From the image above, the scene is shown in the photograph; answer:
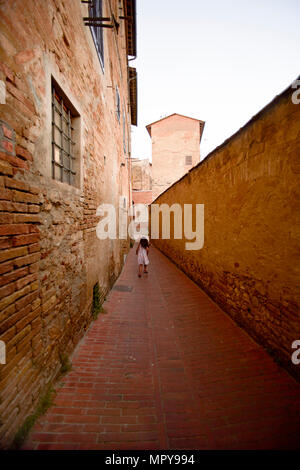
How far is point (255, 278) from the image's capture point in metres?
3.19

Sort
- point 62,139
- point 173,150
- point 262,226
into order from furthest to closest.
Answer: point 173,150 → point 262,226 → point 62,139

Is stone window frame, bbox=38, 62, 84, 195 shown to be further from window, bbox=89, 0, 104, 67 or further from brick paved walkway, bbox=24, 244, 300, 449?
brick paved walkway, bbox=24, 244, 300, 449

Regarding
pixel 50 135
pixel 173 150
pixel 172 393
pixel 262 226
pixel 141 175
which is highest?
pixel 173 150

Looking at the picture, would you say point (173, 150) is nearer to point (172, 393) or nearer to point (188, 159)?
point (188, 159)

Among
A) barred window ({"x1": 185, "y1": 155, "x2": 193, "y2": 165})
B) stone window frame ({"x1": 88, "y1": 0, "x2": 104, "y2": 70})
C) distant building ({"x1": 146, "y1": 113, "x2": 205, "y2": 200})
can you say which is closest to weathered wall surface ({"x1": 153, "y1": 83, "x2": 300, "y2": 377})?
stone window frame ({"x1": 88, "y1": 0, "x2": 104, "y2": 70})

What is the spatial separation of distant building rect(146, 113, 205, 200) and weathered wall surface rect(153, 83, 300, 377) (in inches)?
703

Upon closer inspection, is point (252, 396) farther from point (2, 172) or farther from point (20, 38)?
point (20, 38)

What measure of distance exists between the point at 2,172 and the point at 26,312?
1205 millimetres

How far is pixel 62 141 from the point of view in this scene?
2.89 metres

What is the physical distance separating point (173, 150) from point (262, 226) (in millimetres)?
21190

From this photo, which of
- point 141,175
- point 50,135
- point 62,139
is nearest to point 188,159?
point 141,175

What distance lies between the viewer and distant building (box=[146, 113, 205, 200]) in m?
22.2

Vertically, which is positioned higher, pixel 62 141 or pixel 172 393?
pixel 62 141

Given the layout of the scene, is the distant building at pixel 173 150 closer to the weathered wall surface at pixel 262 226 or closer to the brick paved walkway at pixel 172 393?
the weathered wall surface at pixel 262 226
